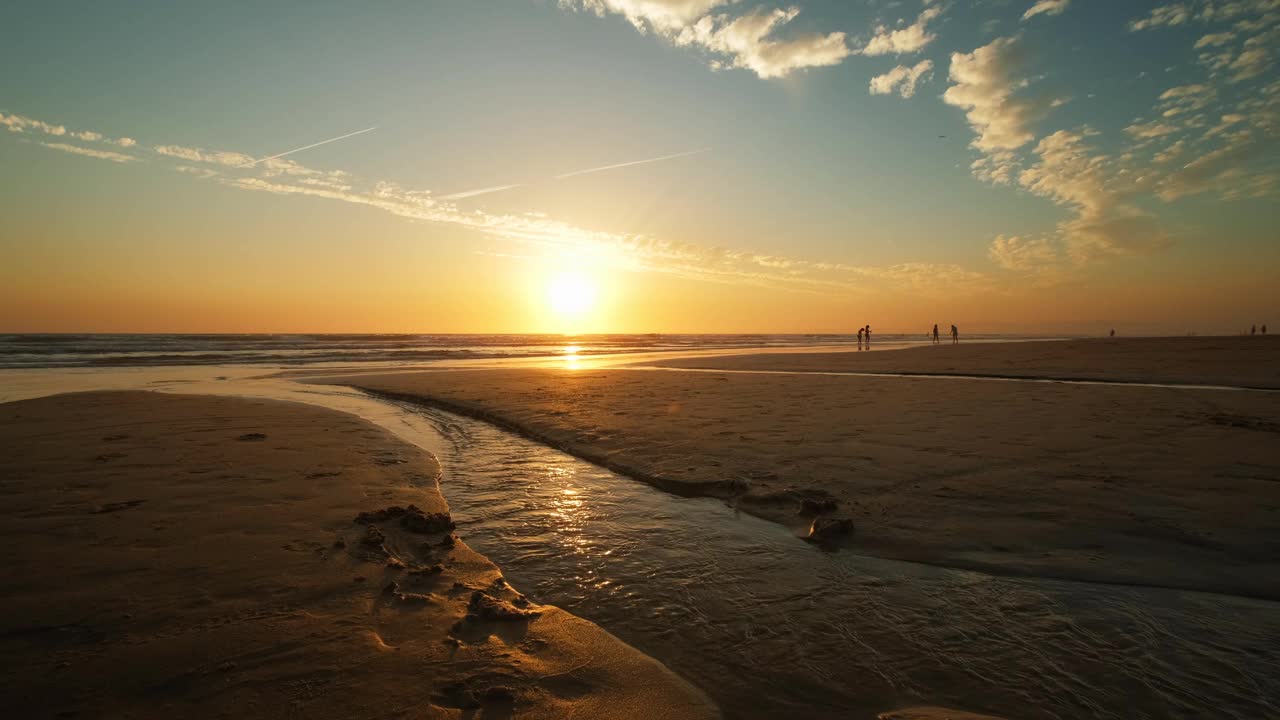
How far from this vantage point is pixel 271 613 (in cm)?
389

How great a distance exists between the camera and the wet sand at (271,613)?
118 inches

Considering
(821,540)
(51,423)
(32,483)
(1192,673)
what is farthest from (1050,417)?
(51,423)

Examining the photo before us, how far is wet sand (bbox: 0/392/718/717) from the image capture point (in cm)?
300

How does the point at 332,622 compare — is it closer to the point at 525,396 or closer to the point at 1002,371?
the point at 525,396

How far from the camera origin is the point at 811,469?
7875 mm

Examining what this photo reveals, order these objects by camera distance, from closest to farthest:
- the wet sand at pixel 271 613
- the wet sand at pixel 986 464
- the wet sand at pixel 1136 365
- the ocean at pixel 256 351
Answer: the wet sand at pixel 271 613, the wet sand at pixel 986 464, the wet sand at pixel 1136 365, the ocean at pixel 256 351

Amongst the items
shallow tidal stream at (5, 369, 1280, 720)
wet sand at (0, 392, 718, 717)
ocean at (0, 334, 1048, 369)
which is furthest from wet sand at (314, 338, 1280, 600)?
ocean at (0, 334, 1048, 369)

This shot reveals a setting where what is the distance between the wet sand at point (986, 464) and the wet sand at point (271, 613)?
3365 mm

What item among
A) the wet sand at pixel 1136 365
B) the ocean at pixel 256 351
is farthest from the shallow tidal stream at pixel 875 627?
the ocean at pixel 256 351

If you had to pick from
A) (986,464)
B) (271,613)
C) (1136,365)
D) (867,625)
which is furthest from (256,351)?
(1136,365)

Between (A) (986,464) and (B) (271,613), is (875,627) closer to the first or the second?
(B) (271,613)

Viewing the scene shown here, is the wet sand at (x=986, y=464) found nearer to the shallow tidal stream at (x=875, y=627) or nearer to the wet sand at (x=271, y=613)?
the shallow tidal stream at (x=875, y=627)

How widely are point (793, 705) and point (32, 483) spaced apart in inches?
376

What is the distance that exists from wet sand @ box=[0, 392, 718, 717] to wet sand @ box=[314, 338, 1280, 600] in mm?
3365
